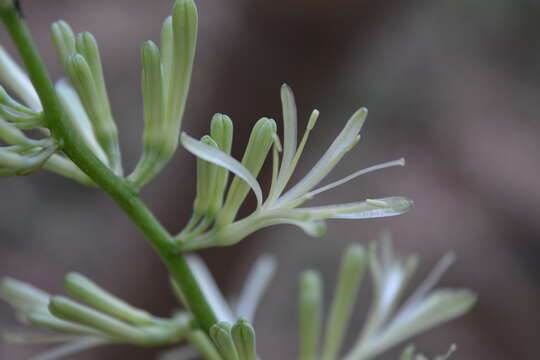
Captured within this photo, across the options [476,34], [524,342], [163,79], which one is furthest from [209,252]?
[476,34]

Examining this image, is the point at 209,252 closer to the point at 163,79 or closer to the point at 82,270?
the point at 82,270

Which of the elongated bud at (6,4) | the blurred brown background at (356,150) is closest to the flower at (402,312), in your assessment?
the elongated bud at (6,4)

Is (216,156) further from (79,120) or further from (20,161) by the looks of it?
(79,120)

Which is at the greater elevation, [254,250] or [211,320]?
[211,320]

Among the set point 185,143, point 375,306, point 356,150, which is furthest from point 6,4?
point 356,150

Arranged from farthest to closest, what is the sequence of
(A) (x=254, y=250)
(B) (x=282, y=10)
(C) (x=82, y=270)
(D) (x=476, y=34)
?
(D) (x=476, y=34) → (C) (x=82, y=270) → (A) (x=254, y=250) → (B) (x=282, y=10)

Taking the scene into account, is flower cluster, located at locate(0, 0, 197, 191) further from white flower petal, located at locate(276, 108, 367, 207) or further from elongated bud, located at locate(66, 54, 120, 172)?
white flower petal, located at locate(276, 108, 367, 207)

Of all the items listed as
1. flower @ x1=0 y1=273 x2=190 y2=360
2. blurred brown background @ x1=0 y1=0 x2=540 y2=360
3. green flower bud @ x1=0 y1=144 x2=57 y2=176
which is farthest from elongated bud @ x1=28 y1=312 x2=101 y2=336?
blurred brown background @ x1=0 y1=0 x2=540 y2=360
